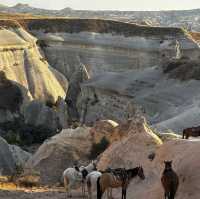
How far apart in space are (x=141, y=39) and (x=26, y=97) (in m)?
29.6

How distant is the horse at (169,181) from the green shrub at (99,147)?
11595mm

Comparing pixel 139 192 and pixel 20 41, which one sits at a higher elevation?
pixel 139 192

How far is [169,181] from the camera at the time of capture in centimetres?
1365

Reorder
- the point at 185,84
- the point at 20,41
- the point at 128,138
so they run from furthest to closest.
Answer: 1. the point at 20,41
2. the point at 185,84
3. the point at 128,138

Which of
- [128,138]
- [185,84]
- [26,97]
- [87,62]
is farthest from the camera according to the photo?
[87,62]

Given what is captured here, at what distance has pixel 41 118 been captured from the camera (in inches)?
2356

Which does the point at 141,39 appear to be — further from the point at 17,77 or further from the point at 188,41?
A: the point at 17,77

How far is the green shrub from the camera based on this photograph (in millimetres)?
25516

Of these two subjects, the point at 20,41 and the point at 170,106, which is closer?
the point at 170,106

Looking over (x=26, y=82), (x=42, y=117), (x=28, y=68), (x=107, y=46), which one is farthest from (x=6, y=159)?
(x=107, y=46)

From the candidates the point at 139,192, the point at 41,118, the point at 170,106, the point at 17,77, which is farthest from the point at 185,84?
the point at 139,192

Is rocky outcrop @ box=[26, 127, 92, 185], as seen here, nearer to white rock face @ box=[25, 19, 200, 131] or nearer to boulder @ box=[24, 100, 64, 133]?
boulder @ box=[24, 100, 64, 133]

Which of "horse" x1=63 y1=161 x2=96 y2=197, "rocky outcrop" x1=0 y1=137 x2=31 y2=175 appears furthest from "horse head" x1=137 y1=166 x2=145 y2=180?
"rocky outcrop" x1=0 y1=137 x2=31 y2=175

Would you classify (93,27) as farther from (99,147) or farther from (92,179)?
(92,179)
